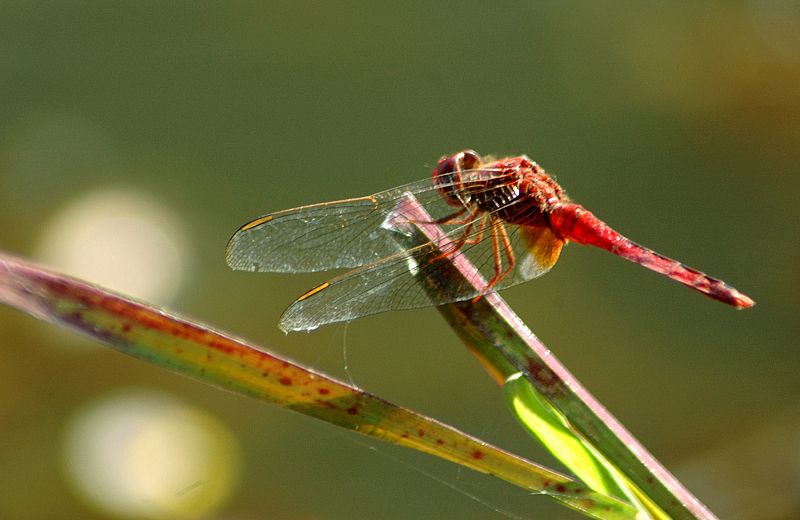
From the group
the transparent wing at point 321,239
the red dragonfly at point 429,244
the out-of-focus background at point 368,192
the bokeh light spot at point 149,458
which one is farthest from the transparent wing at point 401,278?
the bokeh light spot at point 149,458

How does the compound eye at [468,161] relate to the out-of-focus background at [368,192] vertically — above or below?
below

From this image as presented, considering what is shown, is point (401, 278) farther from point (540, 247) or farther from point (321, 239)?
point (540, 247)

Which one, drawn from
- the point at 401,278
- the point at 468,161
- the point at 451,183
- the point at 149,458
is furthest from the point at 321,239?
the point at 149,458

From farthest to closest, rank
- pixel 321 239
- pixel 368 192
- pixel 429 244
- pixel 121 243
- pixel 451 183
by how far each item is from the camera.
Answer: pixel 368 192 → pixel 121 243 → pixel 451 183 → pixel 321 239 → pixel 429 244

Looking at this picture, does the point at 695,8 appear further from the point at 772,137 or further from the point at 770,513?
the point at 770,513

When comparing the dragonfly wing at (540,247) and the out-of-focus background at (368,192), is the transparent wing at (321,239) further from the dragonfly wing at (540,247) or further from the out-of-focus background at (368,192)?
the out-of-focus background at (368,192)

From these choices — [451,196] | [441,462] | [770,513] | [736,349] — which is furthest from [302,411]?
[736,349]

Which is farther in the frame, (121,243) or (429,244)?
(121,243)
